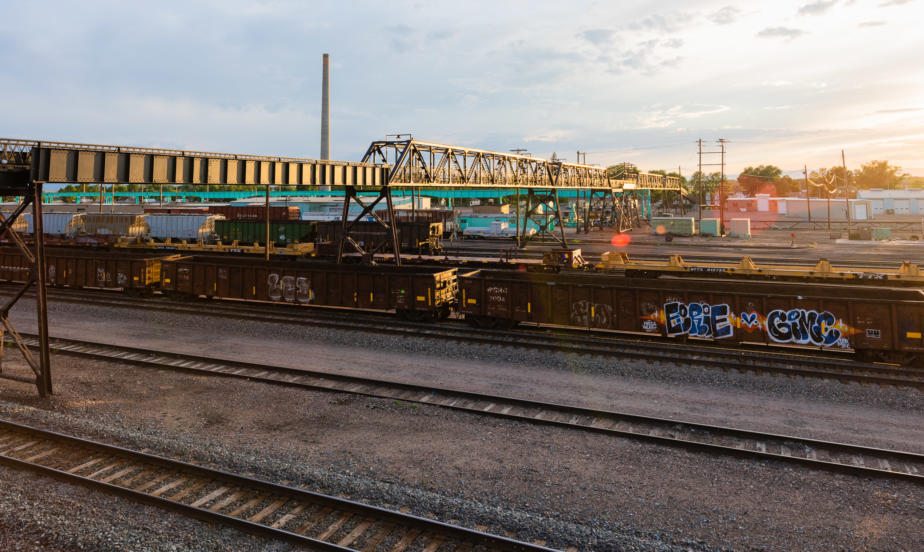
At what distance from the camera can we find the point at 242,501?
32.2ft

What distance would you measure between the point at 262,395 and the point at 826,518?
13.6 m

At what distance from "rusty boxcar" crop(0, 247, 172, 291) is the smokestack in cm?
9839

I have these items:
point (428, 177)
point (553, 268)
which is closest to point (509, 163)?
point (428, 177)

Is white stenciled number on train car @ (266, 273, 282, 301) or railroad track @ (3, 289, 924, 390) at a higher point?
white stenciled number on train car @ (266, 273, 282, 301)

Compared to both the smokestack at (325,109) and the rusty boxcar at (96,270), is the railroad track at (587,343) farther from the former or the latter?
the smokestack at (325,109)

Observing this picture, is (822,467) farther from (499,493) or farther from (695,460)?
(499,493)

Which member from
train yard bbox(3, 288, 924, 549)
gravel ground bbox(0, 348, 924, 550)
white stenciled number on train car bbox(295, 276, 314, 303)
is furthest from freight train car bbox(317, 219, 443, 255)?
gravel ground bbox(0, 348, 924, 550)

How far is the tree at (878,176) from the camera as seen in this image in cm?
18475

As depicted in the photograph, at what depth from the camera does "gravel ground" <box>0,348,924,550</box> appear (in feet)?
28.9

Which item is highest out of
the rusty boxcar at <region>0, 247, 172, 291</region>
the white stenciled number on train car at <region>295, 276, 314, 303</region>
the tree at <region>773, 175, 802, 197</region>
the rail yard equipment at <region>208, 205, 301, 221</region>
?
the tree at <region>773, 175, 802, 197</region>

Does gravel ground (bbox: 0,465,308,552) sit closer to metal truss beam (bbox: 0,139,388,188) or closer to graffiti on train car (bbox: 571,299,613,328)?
metal truss beam (bbox: 0,139,388,188)

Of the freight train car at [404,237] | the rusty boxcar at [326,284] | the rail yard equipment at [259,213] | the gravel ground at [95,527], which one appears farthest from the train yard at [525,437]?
the rail yard equipment at [259,213]

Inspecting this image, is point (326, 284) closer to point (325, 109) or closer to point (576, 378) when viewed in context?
point (576, 378)

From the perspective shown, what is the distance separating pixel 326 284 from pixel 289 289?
7.46 feet
